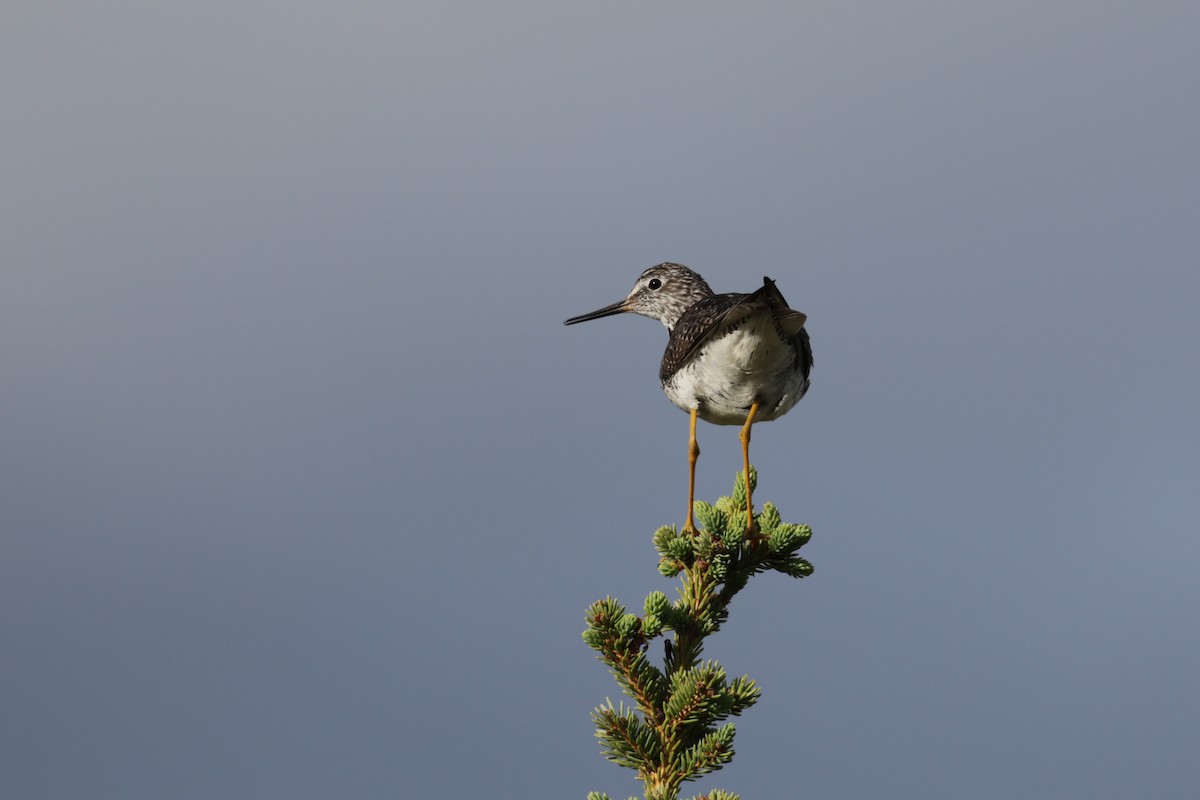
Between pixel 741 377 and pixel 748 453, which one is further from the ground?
pixel 741 377

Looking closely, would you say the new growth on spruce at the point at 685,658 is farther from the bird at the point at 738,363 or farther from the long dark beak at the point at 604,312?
the long dark beak at the point at 604,312

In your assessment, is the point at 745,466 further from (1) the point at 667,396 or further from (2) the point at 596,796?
(2) the point at 596,796

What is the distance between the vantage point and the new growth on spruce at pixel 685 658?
502 centimetres

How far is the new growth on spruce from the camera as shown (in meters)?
5.02

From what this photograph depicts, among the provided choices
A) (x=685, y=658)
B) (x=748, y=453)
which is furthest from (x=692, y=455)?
(x=685, y=658)

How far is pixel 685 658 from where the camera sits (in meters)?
5.53

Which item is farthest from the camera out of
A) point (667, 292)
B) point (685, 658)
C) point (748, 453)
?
point (667, 292)

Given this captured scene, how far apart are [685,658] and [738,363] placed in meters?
2.54

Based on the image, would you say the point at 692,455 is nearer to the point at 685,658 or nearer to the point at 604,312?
the point at 685,658

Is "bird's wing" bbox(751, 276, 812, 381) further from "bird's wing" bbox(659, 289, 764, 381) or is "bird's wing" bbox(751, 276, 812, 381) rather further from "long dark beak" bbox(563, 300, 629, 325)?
"long dark beak" bbox(563, 300, 629, 325)

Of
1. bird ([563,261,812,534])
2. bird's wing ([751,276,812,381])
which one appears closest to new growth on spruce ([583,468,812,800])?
bird ([563,261,812,534])

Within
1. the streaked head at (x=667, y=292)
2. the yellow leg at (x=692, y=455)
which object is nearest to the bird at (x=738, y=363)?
the yellow leg at (x=692, y=455)

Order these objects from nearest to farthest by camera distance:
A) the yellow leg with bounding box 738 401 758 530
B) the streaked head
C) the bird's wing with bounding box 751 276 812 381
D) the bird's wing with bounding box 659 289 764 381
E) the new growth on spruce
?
the new growth on spruce < the yellow leg with bounding box 738 401 758 530 < the bird's wing with bounding box 751 276 812 381 < the bird's wing with bounding box 659 289 764 381 < the streaked head

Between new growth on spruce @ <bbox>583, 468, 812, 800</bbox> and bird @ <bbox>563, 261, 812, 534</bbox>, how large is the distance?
99 cm
